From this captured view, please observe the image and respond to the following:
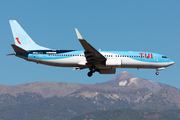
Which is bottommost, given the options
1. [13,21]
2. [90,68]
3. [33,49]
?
[90,68]

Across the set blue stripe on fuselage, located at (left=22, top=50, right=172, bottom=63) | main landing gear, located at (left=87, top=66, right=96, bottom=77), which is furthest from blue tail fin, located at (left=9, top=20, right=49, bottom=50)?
main landing gear, located at (left=87, top=66, right=96, bottom=77)

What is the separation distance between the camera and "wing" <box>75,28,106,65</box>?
49731mm

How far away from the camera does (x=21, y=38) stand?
197 ft

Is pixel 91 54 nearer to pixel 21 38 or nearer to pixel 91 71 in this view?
pixel 91 71

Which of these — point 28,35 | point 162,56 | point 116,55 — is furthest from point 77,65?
point 162,56

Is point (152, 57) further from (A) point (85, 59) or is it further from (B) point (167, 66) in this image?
(A) point (85, 59)

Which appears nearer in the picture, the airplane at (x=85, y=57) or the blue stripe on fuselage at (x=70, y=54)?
the airplane at (x=85, y=57)

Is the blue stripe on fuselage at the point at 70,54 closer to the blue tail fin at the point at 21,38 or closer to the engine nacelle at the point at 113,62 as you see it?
the engine nacelle at the point at 113,62

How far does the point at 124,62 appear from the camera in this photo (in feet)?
188

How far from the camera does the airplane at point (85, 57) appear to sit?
55.6m

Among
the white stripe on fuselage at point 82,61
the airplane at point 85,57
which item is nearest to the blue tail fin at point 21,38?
the airplane at point 85,57

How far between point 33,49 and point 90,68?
11.7 m

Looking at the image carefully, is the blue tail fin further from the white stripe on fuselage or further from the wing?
the wing

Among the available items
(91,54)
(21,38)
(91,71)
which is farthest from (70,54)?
(21,38)
